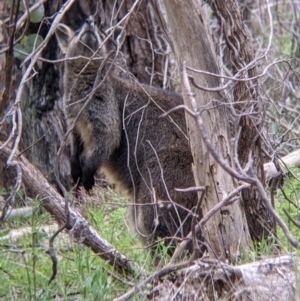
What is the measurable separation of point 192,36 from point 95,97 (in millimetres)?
1405

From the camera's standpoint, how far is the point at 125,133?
4863mm

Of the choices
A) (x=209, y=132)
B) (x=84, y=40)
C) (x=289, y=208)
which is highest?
(x=84, y=40)

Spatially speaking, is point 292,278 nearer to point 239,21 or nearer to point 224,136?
point 224,136

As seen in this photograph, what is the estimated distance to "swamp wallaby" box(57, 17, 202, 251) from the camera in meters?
4.73

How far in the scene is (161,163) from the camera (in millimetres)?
4773

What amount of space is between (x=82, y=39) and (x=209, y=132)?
1611 millimetres

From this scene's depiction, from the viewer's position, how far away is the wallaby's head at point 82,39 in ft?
16.4

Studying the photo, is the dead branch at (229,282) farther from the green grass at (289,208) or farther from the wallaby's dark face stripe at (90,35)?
the wallaby's dark face stripe at (90,35)

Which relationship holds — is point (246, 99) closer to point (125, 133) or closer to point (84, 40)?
point (125, 133)

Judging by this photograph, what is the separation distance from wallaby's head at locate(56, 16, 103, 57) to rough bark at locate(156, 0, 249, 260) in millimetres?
1140

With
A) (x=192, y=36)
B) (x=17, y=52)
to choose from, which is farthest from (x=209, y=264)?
(x=17, y=52)

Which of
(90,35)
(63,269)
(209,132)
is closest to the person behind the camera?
(209,132)

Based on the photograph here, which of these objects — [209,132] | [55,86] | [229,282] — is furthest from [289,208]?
[55,86]

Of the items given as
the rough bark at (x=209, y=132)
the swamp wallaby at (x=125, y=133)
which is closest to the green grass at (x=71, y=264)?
the rough bark at (x=209, y=132)
